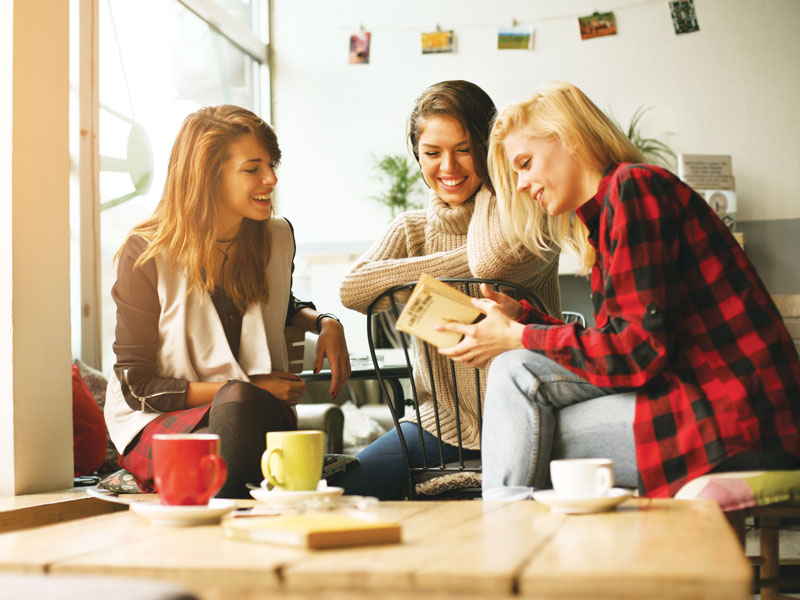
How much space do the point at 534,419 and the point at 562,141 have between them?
0.52 m

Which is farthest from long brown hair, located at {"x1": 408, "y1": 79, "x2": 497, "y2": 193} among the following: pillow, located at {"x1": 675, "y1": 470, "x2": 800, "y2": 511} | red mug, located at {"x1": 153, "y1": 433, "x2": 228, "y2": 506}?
Answer: red mug, located at {"x1": 153, "y1": 433, "x2": 228, "y2": 506}

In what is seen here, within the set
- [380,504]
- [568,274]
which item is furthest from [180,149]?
[568,274]

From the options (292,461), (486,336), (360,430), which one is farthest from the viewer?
(360,430)

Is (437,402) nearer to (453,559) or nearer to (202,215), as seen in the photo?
(202,215)

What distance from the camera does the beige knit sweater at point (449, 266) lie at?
1856 mm

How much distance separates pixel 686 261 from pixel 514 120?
0.46 metres

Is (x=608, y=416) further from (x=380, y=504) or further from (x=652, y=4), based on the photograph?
(x=652, y=4)

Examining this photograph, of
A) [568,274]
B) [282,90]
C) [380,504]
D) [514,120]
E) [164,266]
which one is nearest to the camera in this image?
[380,504]

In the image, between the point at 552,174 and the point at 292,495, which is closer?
the point at 292,495

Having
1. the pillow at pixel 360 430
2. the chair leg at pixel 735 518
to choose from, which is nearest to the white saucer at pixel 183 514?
the chair leg at pixel 735 518

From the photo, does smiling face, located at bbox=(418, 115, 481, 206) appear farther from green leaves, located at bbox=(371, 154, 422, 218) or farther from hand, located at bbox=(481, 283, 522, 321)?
green leaves, located at bbox=(371, 154, 422, 218)

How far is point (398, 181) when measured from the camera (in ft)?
16.9

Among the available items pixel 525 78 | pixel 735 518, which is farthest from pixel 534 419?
pixel 525 78

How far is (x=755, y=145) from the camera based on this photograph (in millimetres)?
4895
